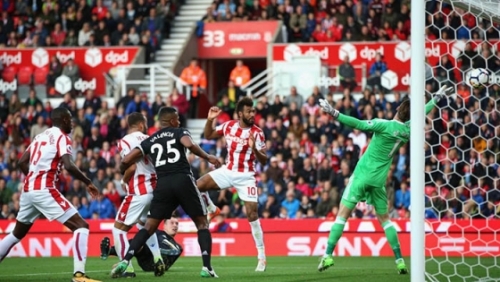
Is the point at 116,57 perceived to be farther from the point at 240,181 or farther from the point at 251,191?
the point at 251,191

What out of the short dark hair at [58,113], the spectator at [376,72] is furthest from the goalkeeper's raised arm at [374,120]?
the spectator at [376,72]

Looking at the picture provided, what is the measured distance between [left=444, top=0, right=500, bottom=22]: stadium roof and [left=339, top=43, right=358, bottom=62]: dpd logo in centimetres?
1505

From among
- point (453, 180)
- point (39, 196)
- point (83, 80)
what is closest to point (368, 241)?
point (453, 180)

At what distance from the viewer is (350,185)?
13.4m

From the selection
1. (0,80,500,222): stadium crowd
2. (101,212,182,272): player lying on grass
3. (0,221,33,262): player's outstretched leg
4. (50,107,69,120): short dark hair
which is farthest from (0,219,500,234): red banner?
(50,107,69,120): short dark hair

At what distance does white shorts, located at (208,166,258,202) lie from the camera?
13875 millimetres

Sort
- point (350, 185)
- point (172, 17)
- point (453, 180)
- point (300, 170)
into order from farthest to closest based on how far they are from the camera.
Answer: point (172, 17) → point (300, 170) → point (453, 180) → point (350, 185)

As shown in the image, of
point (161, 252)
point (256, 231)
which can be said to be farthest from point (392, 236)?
point (161, 252)

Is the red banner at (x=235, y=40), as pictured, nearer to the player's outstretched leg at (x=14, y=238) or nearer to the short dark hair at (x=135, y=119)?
the short dark hair at (x=135, y=119)

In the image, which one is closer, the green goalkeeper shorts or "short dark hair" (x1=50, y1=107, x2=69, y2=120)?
"short dark hair" (x1=50, y1=107, x2=69, y2=120)

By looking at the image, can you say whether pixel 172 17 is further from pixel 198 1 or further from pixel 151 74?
pixel 151 74

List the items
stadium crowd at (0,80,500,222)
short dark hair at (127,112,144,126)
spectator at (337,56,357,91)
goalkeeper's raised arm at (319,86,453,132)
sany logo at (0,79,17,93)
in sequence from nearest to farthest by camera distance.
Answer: goalkeeper's raised arm at (319,86,453,132)
short dark hair at (127,112,144,126)
stadium crowd at (0,80,500,222)
spectator at (337,56,357,91)
sany logo at (0,79,17,93)

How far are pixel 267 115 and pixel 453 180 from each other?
6.30 meters

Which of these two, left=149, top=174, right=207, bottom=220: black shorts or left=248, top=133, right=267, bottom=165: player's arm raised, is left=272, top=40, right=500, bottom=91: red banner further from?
left=149, top=174, right=207, bottom=220: black shorts
